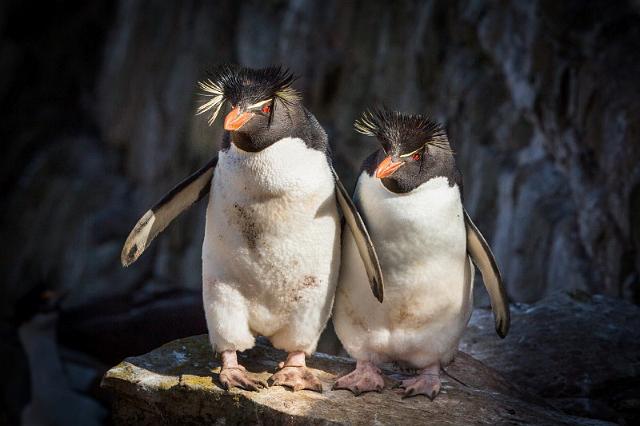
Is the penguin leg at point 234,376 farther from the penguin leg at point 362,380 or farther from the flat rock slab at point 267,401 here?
the penguin leg at point 362,380

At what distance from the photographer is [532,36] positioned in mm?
4336

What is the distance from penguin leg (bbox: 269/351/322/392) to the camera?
2.41 metres

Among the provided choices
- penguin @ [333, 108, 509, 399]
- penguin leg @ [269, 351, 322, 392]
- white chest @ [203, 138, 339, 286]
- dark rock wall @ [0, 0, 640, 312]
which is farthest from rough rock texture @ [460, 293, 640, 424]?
white chest @ [203, 138, 339, 286]

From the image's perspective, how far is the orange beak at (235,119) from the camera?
2.20 metres

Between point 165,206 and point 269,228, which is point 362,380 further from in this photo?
point 165,206

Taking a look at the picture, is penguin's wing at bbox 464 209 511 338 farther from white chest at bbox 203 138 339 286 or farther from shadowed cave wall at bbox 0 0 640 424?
shadowed cave wall at bbox 0 0 640 424

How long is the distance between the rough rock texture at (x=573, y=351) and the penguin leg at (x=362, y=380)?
2.69 ft

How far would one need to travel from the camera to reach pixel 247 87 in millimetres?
2289

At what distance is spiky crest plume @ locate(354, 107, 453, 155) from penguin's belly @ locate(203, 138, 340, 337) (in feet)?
0.62

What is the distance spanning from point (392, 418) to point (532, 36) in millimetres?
2666

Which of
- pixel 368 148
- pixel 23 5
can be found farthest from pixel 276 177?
pixel 23 5

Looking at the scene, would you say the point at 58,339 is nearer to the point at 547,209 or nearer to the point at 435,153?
the point at 547,209

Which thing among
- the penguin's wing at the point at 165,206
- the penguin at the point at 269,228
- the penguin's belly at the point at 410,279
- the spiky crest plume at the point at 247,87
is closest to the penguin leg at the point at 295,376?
the penguin at the point at 269,228

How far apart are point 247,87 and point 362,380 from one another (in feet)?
2.96
